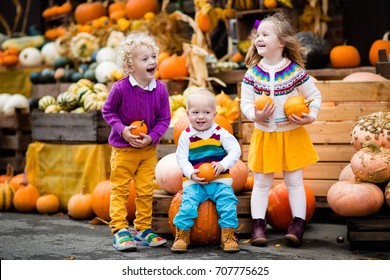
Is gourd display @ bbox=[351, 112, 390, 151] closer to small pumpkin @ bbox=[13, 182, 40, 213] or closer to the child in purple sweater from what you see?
the child in purple sweater

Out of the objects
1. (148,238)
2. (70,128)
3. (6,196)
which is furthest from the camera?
(6,196)

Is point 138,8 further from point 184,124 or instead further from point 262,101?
point 262,101

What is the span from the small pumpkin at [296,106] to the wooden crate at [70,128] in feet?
7.81

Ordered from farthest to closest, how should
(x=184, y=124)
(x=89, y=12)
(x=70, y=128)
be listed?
1. (x=89, y=12)
2. (x=70, y=128)
3. (x=184, y=124)

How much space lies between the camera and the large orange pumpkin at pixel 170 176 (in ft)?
17.9

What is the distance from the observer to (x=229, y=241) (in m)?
4.89

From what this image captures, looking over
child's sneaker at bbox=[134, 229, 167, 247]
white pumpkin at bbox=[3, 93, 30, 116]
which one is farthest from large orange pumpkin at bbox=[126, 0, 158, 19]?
child's sneaker at bbox=[134, 229, 167, 247]

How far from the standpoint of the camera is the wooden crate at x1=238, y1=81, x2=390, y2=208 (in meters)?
5.90

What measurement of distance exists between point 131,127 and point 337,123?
73.4 inches

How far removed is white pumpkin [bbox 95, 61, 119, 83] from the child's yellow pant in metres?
2.66

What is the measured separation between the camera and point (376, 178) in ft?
16.4

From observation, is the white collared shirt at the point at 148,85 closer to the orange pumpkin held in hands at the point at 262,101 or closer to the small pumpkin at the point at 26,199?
the orange pumpkin held in hands at the point at 262,101

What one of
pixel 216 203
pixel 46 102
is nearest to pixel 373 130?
pixel 216 203
